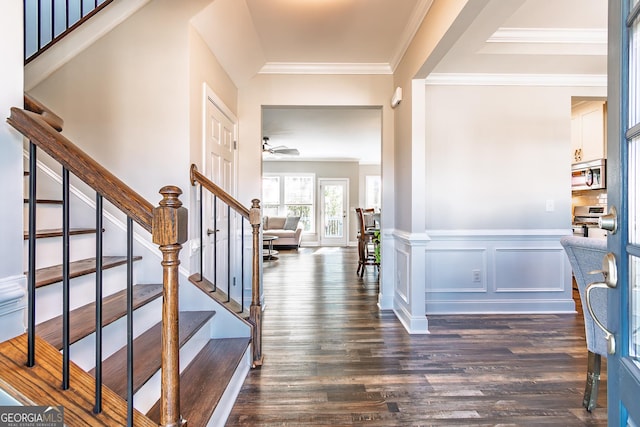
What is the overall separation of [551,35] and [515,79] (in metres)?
0.54

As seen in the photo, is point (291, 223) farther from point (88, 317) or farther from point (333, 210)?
point (88, 317)

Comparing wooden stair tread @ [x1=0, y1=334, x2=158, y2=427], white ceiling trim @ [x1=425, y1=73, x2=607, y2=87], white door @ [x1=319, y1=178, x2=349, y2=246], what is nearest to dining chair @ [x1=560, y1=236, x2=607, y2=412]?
wooden stair tread @ [x1=0, y1=334, x2=158, y2=427]

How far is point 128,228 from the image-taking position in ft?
3.12

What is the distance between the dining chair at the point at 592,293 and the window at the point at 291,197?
8210 mm

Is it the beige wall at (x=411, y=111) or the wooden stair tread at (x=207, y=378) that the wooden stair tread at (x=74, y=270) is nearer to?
the wooden stair tread at (x=207, y=378)

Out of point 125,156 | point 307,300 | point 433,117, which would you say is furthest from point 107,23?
point 307,300

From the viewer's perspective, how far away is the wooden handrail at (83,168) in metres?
0.93

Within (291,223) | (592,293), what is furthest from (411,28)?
(291,223)

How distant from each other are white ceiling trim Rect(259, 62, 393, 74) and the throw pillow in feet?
18.4

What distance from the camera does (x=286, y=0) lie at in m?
2.45

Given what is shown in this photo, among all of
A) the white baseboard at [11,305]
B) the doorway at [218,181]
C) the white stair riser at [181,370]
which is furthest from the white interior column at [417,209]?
the white baseboard at [11,305]

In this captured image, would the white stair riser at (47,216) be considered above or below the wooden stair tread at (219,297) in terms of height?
above

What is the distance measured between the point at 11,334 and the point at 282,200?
868 cm

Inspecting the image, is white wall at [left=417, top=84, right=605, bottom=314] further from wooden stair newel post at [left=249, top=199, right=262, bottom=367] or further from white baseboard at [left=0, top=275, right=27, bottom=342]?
white baseboard at [left=0, top=275, right=27, bottom=342]
